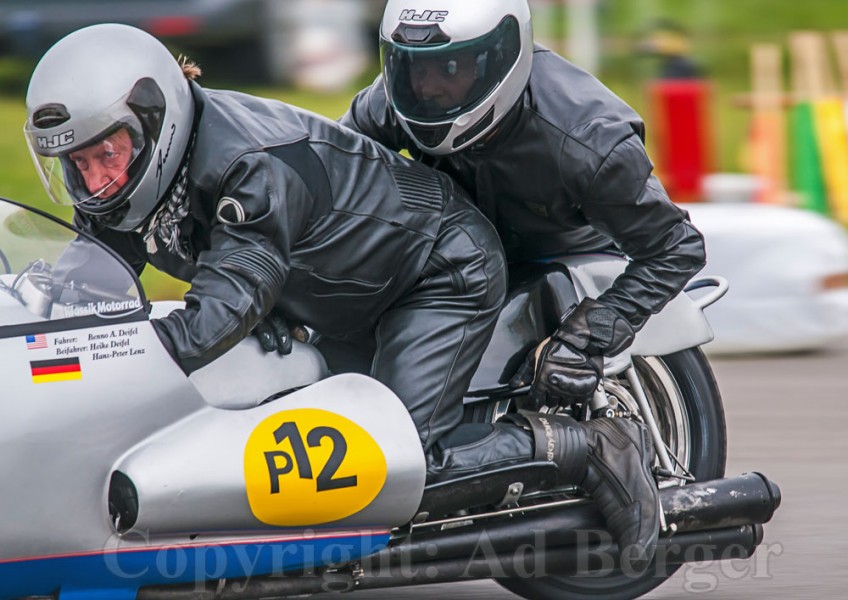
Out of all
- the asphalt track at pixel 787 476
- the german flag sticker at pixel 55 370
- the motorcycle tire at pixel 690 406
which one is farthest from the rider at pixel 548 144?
the german flag sticker at pixel 55 370

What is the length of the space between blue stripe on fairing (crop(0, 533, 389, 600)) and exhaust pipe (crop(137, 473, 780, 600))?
6 centimetres

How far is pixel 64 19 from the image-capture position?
1323cm

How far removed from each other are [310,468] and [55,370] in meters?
0.67

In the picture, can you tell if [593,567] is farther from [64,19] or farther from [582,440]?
[64,19]

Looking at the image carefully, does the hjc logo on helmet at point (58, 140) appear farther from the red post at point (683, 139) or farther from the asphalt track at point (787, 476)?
the red post at point (683, 139)

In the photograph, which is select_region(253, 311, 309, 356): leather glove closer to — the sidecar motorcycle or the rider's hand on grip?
the sidecar motorcycle

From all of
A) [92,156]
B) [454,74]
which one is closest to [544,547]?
[454,74]

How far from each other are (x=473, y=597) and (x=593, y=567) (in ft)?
1.70

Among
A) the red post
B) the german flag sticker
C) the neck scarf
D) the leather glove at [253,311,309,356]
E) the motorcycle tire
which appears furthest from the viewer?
the red post

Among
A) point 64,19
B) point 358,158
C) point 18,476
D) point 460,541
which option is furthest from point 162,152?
point 64,19

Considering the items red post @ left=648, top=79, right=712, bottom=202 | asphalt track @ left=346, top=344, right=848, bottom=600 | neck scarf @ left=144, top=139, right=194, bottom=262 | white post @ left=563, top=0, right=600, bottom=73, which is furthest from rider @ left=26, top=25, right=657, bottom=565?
white post @ left=563, top=0, right=600, bottom=73

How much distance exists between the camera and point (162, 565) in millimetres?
3742

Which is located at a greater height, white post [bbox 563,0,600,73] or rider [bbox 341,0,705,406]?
rider [bbox 341,0,705,406]

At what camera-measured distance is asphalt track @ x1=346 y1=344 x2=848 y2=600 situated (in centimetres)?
468
